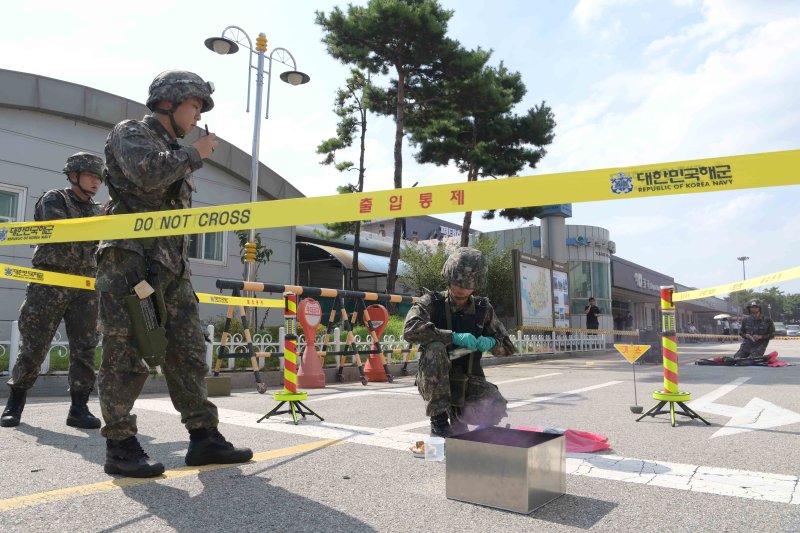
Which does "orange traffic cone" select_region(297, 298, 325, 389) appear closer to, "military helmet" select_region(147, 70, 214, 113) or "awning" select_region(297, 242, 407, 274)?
"military helmet" select_region(147, 70, 214, 113)

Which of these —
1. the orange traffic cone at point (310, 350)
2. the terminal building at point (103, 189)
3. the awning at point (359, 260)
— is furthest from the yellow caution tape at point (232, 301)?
the awning at point (359, 260)

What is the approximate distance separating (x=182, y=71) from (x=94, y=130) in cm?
1251

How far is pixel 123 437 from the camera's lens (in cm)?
281

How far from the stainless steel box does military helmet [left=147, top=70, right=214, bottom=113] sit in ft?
7.60

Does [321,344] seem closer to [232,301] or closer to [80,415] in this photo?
[232,301]

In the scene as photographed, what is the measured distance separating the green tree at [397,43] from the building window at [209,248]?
17.5 feet

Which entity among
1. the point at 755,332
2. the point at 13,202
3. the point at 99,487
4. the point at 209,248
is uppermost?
the point at 13,202

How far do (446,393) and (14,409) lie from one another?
334 cm

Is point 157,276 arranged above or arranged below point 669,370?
above

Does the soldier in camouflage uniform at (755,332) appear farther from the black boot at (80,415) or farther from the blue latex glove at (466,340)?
the black boot at (80,415)

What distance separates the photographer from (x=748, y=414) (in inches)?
214

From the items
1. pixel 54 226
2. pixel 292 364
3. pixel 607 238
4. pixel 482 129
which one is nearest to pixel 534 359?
pixel 482 129

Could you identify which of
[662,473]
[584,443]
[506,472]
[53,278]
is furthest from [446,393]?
[53,278]

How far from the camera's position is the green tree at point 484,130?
747 inches
